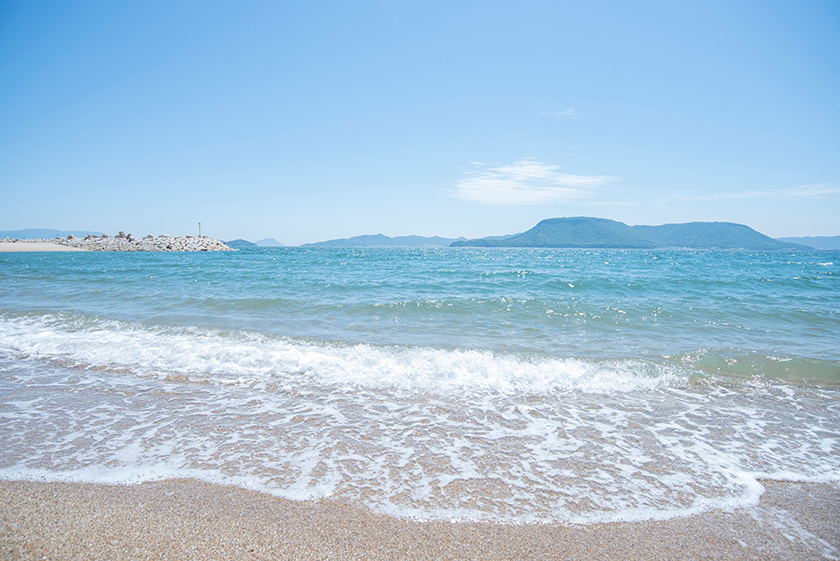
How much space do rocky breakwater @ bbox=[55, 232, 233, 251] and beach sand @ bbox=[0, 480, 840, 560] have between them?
67854mm

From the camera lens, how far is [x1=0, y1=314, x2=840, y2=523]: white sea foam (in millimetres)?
3061

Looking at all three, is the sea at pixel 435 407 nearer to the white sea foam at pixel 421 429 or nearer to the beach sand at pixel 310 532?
the white sea foam at pixel 421 429

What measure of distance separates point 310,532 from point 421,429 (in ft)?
5.84

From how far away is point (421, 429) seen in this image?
412 cm

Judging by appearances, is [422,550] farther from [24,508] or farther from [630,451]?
[24,508]

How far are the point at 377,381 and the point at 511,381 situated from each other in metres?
1.98

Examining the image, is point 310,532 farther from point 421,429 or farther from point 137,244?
point 137,244

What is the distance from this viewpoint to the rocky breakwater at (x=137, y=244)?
193 ft

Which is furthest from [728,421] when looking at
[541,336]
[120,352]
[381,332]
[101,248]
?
[101,248]

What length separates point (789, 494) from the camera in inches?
123

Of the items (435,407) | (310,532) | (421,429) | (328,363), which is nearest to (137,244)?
(328,363)

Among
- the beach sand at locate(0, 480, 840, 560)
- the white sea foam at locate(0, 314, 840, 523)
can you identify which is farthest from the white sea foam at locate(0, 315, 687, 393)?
the beach sand at locate(0, 480, 840, 560)

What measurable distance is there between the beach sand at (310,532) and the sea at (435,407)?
0.14 meters

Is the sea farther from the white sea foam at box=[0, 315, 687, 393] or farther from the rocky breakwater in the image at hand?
the rocky breakwater
